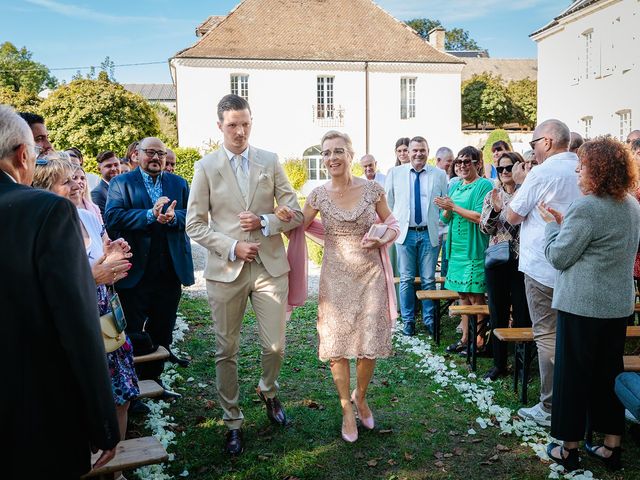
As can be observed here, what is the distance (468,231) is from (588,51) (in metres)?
21.8

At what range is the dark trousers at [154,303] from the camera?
6211 mm

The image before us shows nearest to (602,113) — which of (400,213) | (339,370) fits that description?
(400,213)

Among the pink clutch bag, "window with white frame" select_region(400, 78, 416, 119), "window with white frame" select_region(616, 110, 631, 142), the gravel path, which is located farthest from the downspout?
the pink clutch bag

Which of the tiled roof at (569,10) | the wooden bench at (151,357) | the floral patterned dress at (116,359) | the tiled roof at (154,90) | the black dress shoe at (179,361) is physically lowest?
the black dress shoe at (179,361)

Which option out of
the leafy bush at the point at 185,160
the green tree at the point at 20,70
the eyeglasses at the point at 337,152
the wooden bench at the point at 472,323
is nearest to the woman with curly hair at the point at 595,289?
the eyeglasses at the point at 337,152

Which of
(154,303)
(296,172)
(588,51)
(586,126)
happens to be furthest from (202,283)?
(296,172)

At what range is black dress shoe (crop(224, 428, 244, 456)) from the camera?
480 cm

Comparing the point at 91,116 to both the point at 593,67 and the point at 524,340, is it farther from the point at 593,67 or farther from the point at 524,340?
the point at 524,340

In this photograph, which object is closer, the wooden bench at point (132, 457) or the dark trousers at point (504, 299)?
the wooden bench at point (132, 457)

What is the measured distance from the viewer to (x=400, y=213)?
28.2 ft

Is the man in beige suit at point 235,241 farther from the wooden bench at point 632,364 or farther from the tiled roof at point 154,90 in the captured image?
the tiled roof at point 154,90

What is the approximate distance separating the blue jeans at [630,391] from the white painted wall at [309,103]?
32.6m

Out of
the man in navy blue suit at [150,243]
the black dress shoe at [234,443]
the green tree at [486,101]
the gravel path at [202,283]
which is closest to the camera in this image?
the black dress shoe at [234,443]

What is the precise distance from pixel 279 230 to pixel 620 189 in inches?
98.8
